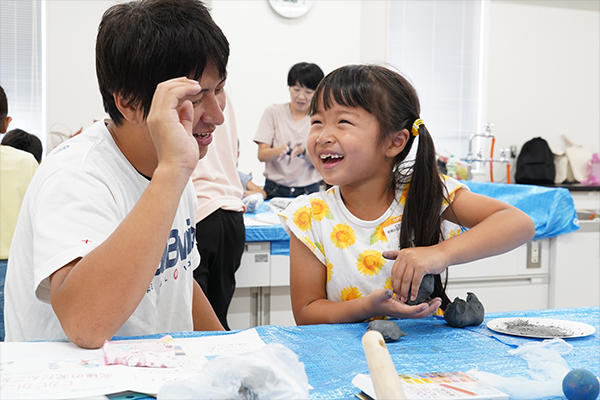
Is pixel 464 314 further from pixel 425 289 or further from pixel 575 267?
pixel 575 267

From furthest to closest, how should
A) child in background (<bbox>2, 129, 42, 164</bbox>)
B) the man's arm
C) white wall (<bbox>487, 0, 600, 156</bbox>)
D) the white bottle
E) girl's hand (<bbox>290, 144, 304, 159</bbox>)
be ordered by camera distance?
1. white wall (<bbox>487, 0, 600, 156</bbox>)
2. the white bottle
3. girl's hand (<bbox>290, 144, 304, 159</bbox>)
4. child in background (<bbox>2, 129, 42, 164</bbox>)
5. the man's arm

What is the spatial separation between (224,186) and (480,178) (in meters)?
3.43

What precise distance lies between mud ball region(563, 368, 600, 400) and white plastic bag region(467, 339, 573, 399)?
0.04m

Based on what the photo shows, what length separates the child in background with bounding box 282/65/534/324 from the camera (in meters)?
1.27

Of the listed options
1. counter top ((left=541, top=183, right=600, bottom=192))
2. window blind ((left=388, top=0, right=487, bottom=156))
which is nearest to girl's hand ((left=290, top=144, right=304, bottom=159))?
window blind ((left=388, top=0, right=487, bottom=156))

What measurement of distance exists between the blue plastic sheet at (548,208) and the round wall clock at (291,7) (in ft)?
6.68

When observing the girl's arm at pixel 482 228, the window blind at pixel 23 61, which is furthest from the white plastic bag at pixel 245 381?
the window blind at pixel 23 61

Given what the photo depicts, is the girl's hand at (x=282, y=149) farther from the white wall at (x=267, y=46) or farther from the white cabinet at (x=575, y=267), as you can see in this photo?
the white cabinet at (x=575, y=267)

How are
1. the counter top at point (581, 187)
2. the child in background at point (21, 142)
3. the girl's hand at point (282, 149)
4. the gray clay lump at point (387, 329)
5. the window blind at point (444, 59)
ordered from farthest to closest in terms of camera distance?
the window blind at point (444, 59) → the counter top at point (581, 187) → the girl's hand at point (282, 149) → the child in background at point (21, 142) → the gray clay lump at point (387, 329)

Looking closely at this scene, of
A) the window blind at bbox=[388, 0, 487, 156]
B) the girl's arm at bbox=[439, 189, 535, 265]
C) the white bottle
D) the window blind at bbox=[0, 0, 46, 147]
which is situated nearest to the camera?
the girl's arm at bbox=[439, 189, 535, 265]

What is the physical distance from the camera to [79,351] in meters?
0.78

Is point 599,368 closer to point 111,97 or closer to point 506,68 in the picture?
point 111,97

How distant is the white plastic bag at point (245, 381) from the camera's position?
1.89 ft

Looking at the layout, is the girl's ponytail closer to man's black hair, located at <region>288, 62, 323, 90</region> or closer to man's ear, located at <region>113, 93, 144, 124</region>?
man's ear, located at <region>113, 93, 144, 124</region>
